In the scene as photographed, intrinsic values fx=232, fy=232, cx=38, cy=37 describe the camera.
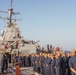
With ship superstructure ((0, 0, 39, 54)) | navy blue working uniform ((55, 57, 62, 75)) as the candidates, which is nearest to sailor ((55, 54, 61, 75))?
navy blue working uniform ((55, 57, 62, 75))

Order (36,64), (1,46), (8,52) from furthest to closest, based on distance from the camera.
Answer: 1. (1,46)
2. (8,52)
3. (36,64)

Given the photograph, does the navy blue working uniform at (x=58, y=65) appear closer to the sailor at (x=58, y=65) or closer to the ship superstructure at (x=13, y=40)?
the sailor at (x=58, y=65)

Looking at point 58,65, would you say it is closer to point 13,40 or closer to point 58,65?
point 58,65

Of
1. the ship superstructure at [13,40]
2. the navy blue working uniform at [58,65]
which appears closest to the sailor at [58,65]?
the navy blue working uniform at [58,65]

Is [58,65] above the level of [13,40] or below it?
below

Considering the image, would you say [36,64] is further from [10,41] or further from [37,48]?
[10,41]

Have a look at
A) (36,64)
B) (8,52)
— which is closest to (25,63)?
(8,52)

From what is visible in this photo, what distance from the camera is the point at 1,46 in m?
27.5

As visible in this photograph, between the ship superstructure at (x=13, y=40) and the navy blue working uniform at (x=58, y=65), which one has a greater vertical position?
the ship superstructure at (x=13, y=40)

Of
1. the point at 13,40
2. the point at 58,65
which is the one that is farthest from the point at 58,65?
the point at 13,40

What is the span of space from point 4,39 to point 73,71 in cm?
2325

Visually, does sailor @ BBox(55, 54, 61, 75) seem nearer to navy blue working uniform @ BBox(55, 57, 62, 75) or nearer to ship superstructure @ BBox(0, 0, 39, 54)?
navy blue working uniform @ BBox(55, 57, 62, 75)

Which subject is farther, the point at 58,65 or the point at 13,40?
the point at 13,40

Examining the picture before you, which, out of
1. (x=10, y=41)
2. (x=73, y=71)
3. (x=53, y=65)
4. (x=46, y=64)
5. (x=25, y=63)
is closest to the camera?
(x=73, y=71)
